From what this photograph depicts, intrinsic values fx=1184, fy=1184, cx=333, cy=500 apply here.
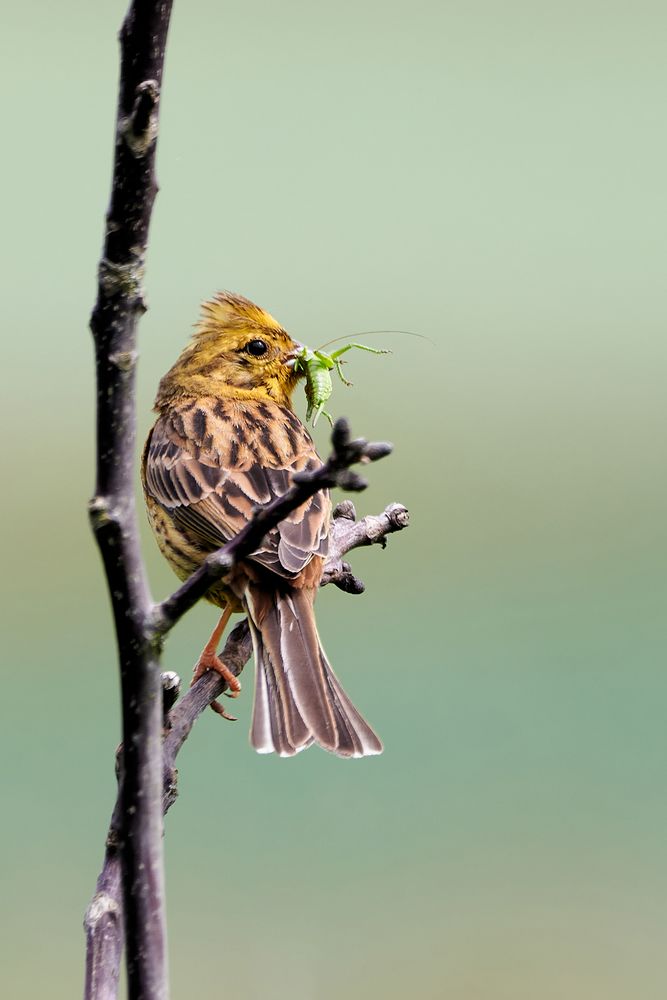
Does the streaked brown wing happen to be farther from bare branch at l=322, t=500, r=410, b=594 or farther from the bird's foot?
the bird's foot

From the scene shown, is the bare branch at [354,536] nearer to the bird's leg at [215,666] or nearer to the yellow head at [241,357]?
the bird's leg at [215,666]

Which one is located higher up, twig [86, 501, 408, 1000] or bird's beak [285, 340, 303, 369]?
bird's beak [285, 340, 303, 369]

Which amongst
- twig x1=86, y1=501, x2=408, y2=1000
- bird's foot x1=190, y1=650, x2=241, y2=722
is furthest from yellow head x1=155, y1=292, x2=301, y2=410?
bird's foot x1=190, y1=650, x2=241, y2=722

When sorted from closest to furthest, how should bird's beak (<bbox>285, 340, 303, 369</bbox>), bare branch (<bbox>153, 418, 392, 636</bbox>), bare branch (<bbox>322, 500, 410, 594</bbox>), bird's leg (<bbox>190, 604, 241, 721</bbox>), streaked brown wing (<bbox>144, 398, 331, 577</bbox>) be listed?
bare branch (<bbox>153, 418, 392, 636</bbox>)
bird's leg (<bbox>190, 604, 241, 721</bbox>)
streaked brown wing (<bbox>144, 398, 331, 577</bbox>)
bare branch (<bbox>322, 500, 410, 594</bbox>)
bird's beak (<bbox>285, 340, 303, 369</bbox>)

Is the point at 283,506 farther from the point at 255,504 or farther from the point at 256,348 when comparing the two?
the point at 256,348

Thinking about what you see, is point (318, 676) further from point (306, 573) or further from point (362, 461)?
point (362, 461)

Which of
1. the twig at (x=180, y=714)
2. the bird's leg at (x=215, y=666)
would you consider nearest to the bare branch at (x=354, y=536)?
the twig at (x=180, y=714)

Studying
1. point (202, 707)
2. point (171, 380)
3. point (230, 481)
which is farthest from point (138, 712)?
point (171, 380)
